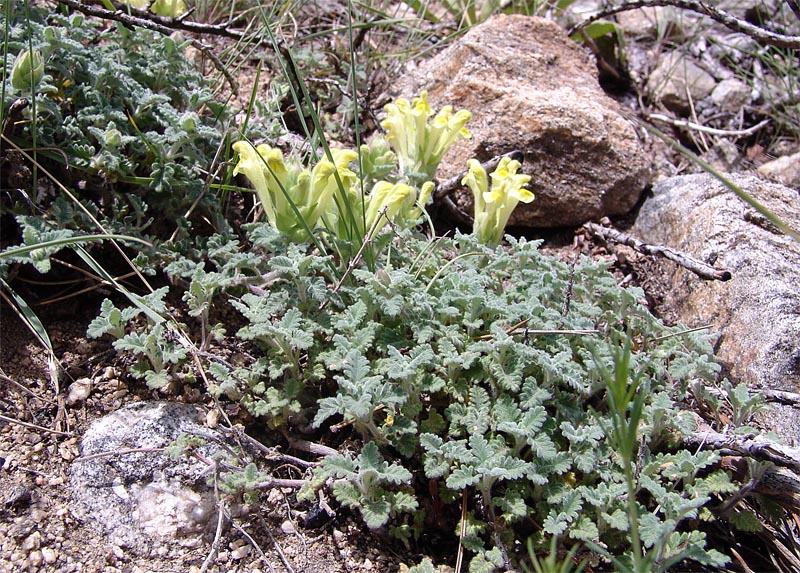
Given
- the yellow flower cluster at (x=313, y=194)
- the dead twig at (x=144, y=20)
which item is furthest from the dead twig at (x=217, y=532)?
the dead twig at (x=144, y=20)

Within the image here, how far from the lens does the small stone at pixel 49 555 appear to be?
1.71 meters

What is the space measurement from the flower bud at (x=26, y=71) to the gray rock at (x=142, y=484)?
1.12 meters

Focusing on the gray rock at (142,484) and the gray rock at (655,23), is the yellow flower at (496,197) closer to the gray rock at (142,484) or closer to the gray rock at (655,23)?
the gray rock at (142,484)

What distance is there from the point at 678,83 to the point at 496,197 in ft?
8.59

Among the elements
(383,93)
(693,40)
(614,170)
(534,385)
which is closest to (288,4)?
(383,93)

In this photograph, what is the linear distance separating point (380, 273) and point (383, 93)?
197cm

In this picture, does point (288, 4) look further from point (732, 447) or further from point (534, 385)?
point (732, 447)

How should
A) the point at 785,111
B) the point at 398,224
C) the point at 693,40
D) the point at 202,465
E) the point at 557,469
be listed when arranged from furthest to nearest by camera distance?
1. the point at 693,40
2. the point at 785,111
3. the point at 398,224
4. the point at 202,465
5. the point at 557,469

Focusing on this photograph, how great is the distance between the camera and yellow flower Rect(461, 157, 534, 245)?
2.57 metres

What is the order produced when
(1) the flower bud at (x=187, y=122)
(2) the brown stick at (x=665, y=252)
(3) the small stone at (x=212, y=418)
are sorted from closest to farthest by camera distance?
(3) the small stone at (x=212, y=418) → (1) the flower bud at (x=187, y=122) → (2) the brown stick at (x=665, y=252)

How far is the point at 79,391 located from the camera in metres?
2.14

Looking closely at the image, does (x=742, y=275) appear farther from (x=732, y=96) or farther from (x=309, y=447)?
(x=732, y=96)

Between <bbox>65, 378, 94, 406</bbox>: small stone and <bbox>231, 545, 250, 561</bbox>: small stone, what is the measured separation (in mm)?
728

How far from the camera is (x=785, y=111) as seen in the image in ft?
13.6
